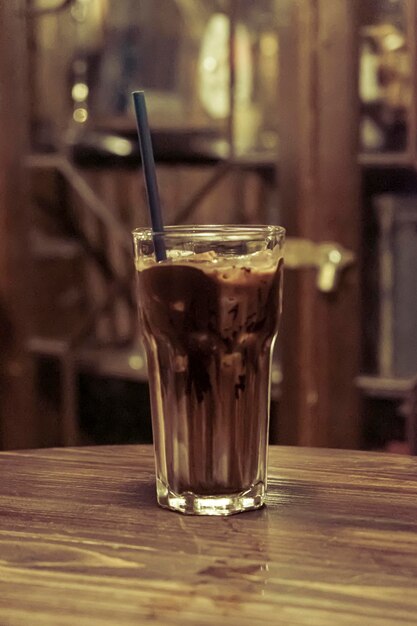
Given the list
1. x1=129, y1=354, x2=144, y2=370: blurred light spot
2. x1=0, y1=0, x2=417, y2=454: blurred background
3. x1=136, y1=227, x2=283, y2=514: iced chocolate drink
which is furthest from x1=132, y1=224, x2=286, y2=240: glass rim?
x1=129, y1=354, x2=144, y2=370: blurred light spot

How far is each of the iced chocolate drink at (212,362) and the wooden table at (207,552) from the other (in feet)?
0.12

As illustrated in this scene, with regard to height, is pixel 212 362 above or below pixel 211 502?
above

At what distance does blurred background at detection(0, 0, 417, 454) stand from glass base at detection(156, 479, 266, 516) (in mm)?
1183

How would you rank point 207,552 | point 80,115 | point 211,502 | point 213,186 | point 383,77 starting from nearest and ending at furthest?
point 207,552
point 211,502
point 383,77
point 213,186
point 80,115

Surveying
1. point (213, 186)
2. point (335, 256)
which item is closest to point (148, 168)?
point (335, 256)

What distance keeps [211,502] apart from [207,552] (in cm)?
12

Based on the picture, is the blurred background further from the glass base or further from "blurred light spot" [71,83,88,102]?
the glass base

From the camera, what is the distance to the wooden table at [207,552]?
630 mm

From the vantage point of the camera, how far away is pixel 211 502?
856mm

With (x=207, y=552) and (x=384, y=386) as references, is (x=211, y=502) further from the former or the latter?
(x=384, y=386)

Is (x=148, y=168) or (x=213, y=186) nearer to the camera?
(x=148, y=168)

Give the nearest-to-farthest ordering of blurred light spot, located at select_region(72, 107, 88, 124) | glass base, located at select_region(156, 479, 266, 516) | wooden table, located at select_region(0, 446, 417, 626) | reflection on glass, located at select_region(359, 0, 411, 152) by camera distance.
Result: wooden table, located at select_region(0, 446, 417, 626) < glass base, located at select_region(156, 479, 266, 516) < reflection on glass, located at select_region(359, 0, 411, 152) < blurred light spot, located at select_region(72, 107, 88, 124)

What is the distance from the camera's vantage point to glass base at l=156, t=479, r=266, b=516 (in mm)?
847

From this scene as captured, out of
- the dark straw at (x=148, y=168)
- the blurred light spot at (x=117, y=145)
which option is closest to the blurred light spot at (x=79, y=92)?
the blurred light spot at (x=117, y=145)
